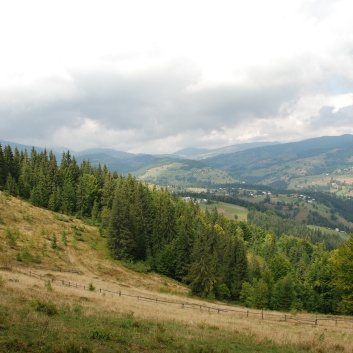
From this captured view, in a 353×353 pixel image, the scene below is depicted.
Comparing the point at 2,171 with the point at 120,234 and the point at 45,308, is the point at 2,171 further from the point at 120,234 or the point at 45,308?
the point at 45,308

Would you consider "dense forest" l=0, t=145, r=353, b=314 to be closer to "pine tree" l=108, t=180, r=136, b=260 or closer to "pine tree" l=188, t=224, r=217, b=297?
"pine tree" l=108, t=180, r=136, b=260

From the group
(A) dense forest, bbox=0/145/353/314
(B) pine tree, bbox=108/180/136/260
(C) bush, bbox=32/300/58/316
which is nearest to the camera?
(C) bush, bbox=32/300/58/316

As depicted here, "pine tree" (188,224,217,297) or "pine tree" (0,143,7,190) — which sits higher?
"pine tree" (0,143,7,190)

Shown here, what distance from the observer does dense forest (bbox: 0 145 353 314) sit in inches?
2554

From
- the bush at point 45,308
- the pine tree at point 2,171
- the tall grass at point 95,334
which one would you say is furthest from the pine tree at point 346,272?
the pine tree at point 2,171

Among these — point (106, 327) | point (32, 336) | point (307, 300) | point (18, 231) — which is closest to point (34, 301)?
point (106, 327)

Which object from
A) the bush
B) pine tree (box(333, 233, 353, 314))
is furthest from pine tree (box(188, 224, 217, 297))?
the bush

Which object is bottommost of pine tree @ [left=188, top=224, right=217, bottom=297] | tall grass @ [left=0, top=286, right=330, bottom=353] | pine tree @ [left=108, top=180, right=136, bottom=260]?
pine tree @ [left=188, top=224, right=217, bottom=297]

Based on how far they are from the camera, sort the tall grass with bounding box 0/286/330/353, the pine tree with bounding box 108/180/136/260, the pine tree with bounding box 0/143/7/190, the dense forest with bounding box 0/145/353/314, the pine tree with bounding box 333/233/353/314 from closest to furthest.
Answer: the tall grass with bounding box 0/286/330/353 < the pine tree with bounding box 333/233/353/314 < the dense forest with bounding box 0/145/353/314 < the pine tree with bounding box 108/180/136/260 < the pine tree with bounding box 0/143/7/190

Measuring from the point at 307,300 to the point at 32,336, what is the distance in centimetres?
7230

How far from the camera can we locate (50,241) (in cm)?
6781

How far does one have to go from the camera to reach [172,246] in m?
81.9

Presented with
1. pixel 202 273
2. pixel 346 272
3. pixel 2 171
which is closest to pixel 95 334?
pixel 202 273

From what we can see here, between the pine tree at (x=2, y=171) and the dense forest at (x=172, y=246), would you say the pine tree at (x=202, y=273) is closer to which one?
the dense forest at (x=172, y=246)
